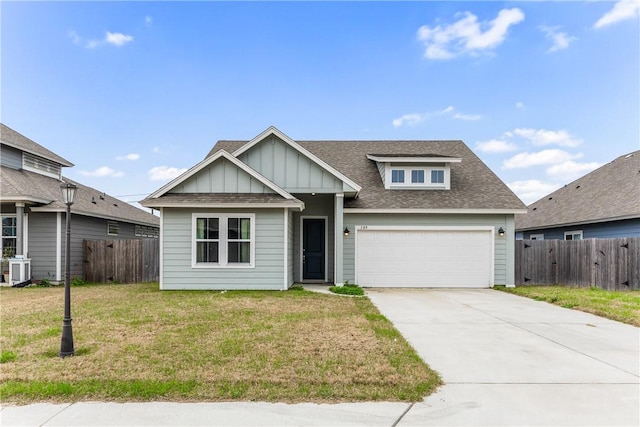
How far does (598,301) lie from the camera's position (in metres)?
9.99

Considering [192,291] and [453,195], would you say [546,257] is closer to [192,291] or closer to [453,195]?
[453,195]

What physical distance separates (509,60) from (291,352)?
48.8 feet

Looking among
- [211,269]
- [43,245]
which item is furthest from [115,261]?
[211,269]

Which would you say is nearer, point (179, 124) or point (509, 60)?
point (509, 60)

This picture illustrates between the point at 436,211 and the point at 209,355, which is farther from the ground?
the point at 436,211

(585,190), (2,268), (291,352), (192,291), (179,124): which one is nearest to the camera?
(291,352)

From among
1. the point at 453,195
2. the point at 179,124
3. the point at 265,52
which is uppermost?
the point at 265,52

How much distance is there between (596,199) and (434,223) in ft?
28.9

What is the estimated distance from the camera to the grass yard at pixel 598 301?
823 centimetres

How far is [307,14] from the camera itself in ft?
45.7

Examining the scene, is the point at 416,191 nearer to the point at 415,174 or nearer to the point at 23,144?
the point at 415,174

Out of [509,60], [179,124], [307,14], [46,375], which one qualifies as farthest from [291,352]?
[179,124]

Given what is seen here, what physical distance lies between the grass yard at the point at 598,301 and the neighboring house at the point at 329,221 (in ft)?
7.47

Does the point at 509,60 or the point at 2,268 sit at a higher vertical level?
the point at 509,60
